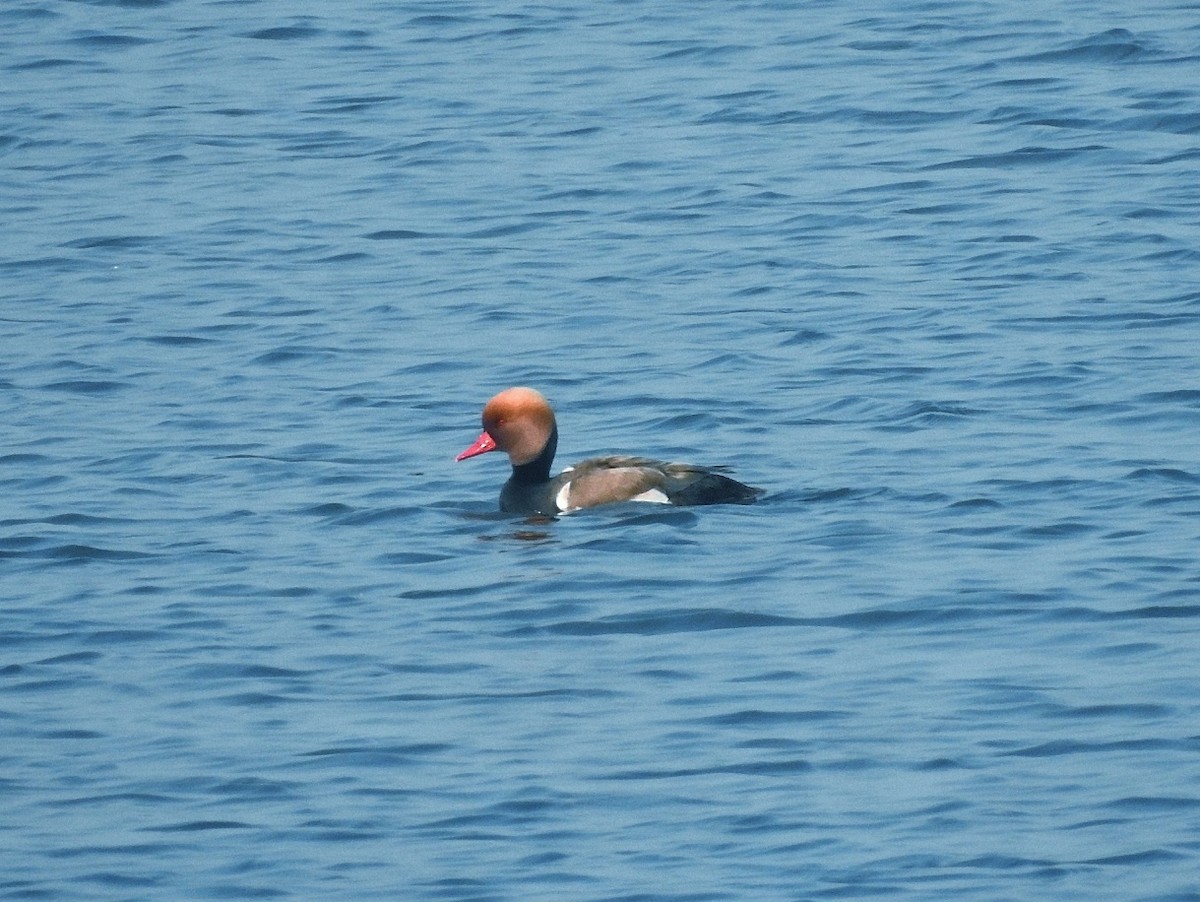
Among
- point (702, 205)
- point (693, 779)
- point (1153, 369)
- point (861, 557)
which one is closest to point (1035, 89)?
point (702, 205)

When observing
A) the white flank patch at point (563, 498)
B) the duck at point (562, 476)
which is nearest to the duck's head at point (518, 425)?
the duck at point (562, 476)

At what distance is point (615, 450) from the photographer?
1209cm

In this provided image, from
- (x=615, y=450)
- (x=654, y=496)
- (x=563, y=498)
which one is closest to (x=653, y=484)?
(x=654, y=496)

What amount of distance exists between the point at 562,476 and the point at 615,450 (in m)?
0.95

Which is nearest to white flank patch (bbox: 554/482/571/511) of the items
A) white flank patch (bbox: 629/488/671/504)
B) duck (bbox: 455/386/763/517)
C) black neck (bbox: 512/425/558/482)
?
duck (bbox: 455/386/763/517)

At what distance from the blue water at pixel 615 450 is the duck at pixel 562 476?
0.36ft

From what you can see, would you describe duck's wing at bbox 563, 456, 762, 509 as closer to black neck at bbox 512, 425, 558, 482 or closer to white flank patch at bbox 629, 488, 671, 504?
white flank patch at bbox 629, 488, 671, 504

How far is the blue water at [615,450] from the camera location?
745 centimetres

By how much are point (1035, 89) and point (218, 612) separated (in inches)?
447

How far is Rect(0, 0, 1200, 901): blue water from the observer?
24.5ft

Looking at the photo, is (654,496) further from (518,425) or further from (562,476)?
(518,425)

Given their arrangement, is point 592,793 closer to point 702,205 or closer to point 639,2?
point 702,205

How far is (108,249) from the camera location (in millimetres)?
17109

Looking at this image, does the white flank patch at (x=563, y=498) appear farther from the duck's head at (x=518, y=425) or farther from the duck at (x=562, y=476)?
the duck's head at (x=518, y=425)
